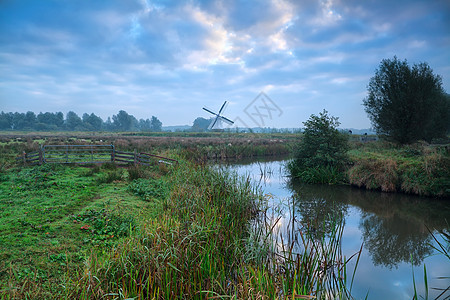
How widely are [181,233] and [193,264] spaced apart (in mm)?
1036

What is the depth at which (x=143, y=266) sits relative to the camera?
412cm

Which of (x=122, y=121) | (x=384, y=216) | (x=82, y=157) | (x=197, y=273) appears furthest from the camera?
(x=122, y=121)

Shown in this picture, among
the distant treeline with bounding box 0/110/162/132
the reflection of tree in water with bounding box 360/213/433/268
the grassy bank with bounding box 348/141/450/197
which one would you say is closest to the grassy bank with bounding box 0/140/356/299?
the reflection of tree in water with bounding box 360/213/433/268

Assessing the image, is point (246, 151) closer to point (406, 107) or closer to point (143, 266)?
point (406, 107)

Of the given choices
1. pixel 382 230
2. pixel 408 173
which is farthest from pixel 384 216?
pixel 408 173

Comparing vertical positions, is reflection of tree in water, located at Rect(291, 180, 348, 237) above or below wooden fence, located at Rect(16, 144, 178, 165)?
below

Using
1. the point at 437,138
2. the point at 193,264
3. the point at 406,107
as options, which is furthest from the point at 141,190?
the point at 437,138

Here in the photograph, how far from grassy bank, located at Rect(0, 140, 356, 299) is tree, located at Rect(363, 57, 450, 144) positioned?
18214 mm

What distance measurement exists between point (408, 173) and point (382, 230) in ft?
20.2

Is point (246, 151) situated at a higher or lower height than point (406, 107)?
lower

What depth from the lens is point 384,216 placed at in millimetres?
10602

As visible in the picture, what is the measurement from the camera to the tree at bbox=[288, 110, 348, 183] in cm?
1677

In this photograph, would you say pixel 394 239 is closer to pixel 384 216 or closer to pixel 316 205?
pixel 384 216

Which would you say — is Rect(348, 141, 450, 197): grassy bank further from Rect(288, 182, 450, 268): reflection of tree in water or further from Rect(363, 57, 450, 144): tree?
Rect(363, 57, 450, 144): tree
